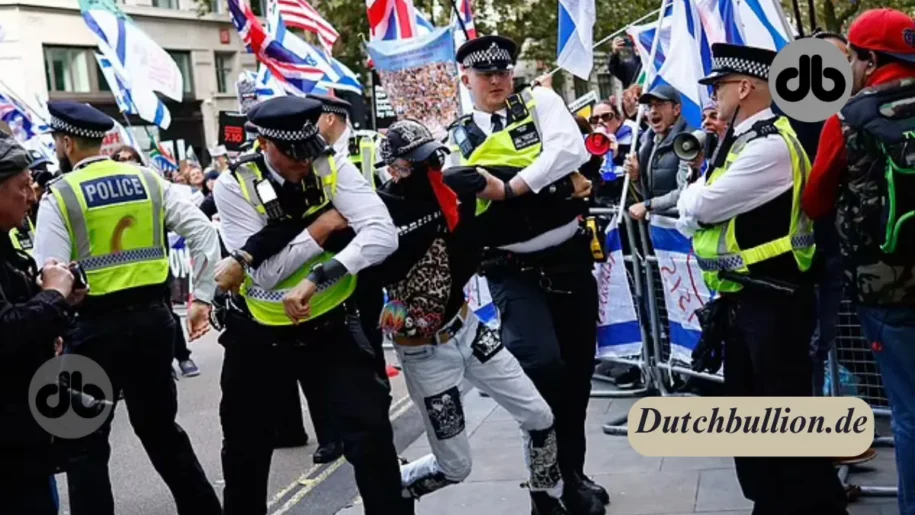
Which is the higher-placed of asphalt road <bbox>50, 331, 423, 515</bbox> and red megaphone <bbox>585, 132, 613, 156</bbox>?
red megaphone <bbox>585, 132, 613, 156</bbox>

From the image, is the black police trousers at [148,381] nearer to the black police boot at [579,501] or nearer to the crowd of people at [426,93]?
the black police boot at [579,501]

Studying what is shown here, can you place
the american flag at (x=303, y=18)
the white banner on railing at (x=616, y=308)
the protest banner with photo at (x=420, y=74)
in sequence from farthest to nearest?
the american flag at (x=303, y=18)
the protest banner with photo at (x=420, y=74)
the white banner on railing at (x=616, y=308)

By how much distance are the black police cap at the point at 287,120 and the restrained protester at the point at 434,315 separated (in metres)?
0.36

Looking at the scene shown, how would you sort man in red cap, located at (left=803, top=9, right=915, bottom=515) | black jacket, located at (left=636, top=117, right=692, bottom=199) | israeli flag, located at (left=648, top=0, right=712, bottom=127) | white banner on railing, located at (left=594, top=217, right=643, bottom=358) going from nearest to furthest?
man in red cap, located at (left=803, top=9, right=915, bottom=515), israeli flag, located at (left=648, top=0, right=712, bottom=127), black jacket, located at (left=636, top=117, right=692, bottom=199), white banner on railing, located at (left=594, top=217, right=643, bottom=358)

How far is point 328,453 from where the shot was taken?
745cm

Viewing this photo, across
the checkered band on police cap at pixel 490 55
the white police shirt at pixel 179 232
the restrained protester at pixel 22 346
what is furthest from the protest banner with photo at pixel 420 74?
the restrained protester at pixel 22 346

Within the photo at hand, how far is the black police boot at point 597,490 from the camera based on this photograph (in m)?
5.87

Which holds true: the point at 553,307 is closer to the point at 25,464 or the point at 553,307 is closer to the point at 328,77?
the point at 25,464

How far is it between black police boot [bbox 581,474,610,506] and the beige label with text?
104 cm

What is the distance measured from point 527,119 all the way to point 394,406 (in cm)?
361

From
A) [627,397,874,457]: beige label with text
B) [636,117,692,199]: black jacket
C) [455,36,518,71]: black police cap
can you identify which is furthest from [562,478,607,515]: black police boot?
[636,117,692,199]: black jacket

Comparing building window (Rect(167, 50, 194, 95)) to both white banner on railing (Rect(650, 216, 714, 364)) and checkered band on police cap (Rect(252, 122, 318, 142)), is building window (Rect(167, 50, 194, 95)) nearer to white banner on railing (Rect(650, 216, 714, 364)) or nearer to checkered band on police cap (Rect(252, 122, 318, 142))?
white banner on railing (Rect(650, 216, 714, 364))

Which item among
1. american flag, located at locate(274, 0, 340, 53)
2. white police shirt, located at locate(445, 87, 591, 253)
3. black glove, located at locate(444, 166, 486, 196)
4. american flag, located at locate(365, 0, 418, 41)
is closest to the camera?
black glove, located at locate(444, 166, 486, 196)

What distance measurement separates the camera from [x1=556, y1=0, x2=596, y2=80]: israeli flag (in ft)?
24.7
